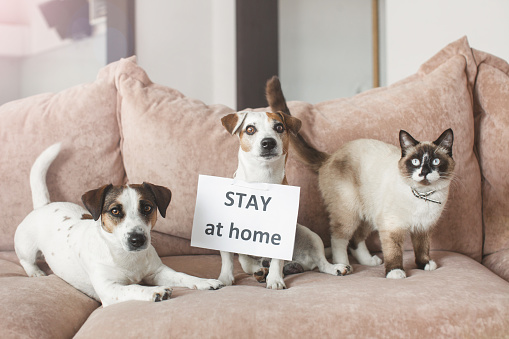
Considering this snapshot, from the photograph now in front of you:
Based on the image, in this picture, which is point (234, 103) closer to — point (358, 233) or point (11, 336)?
point (358, 233)

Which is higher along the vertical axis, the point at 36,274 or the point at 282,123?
the point at 282,123

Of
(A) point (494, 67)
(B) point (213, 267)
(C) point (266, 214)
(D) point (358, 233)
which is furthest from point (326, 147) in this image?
(A) point (494, 67)

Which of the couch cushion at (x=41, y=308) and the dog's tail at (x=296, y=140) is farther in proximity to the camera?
the dog's tail at (x=296, y=140)

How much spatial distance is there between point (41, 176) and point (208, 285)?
33.2 inches

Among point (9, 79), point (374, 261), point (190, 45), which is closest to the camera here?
point (374, 261)

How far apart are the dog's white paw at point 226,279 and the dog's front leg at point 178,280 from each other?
2.3 inches

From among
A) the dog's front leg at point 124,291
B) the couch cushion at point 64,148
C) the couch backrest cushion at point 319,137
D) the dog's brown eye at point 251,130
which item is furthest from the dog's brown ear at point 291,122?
the couch cushion at point 64,148

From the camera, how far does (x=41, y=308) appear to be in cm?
130

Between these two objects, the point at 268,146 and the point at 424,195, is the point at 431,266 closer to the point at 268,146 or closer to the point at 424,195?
the point at 424,195

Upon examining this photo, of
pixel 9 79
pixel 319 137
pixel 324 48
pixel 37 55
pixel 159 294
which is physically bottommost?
pixel 159 294

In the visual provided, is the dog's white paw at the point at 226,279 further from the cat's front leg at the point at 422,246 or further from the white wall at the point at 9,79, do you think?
the white wall at the point at 9,79

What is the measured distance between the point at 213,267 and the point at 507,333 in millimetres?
923

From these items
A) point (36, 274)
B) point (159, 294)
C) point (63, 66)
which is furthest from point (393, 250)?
point (63, 66)

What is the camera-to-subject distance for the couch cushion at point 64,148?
1922 mm
